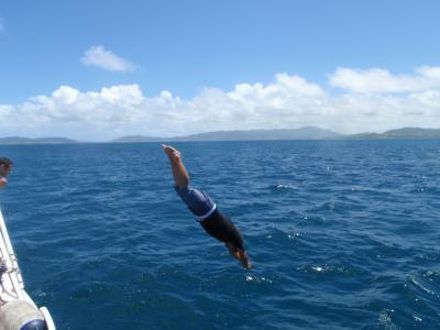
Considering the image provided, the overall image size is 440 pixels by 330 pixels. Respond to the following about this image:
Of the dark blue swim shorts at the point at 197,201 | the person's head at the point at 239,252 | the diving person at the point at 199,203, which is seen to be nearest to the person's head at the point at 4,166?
the diving person at the point at 199,203

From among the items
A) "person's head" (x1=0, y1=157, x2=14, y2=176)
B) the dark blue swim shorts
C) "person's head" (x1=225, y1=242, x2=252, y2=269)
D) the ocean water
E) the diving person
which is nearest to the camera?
the diving person

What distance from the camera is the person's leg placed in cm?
758

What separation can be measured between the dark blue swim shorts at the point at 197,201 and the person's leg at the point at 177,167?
11 cm

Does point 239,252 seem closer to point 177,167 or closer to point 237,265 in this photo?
point 177,167

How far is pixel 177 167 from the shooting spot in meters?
7.70

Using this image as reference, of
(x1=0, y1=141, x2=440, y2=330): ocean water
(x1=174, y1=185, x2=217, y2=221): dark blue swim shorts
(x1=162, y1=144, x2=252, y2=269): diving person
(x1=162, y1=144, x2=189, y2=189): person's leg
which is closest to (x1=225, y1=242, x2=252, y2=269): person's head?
(x1=162, y1=144, x2=252, y2=269): diving person

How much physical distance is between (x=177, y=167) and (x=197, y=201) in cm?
70

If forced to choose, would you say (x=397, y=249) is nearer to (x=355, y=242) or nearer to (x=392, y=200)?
(x=355, y=242)

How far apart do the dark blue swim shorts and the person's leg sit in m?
0.11

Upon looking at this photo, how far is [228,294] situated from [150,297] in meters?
2.91

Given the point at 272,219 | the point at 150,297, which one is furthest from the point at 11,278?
the point at 272,219

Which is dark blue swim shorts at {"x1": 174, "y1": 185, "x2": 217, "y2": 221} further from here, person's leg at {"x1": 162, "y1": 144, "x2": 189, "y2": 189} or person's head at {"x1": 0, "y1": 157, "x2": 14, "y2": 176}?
person's head at {"x1": 0, "y1": 157, "x2": 14, "y2": 176}

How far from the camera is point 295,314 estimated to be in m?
15.5

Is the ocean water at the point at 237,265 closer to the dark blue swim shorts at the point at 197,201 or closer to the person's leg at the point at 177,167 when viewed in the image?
the dark blue swim shorts at the point at 197,201
